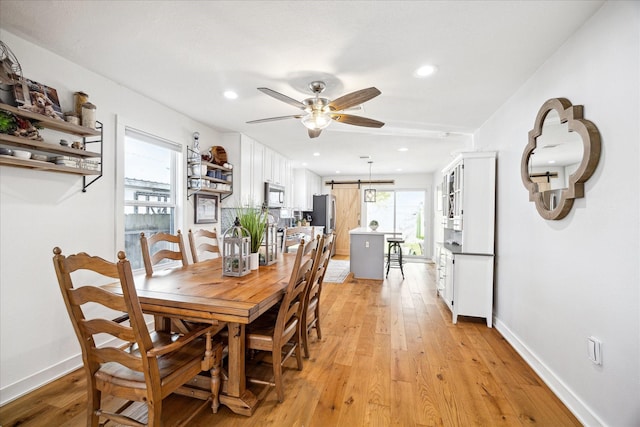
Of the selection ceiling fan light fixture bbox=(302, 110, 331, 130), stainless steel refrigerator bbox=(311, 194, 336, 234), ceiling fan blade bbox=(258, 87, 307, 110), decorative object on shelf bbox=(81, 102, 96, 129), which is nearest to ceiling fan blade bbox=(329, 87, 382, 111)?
ceiling fan light fixture bbox=(302, 110, 331, 130)

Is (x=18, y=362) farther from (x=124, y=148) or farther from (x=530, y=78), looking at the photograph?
(x=530, y=78)

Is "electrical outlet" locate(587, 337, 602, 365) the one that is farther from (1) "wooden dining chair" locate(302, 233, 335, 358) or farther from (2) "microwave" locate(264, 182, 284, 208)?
(2) "microwave" locate(264, 182, 284, 208)

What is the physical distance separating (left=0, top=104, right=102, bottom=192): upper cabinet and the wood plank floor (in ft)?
5.11

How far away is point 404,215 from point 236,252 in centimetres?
665

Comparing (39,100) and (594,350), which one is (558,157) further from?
(39,100)

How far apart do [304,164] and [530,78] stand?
4.81 m

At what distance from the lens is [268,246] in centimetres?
244

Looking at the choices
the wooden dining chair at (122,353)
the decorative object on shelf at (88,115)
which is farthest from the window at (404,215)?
the wooden dining chair at (122,353)

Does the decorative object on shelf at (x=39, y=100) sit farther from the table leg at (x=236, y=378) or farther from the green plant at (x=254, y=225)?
the table leg at (x=236, y=378)

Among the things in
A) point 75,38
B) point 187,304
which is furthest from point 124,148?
point 187,304

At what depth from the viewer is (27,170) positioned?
197 centimetres

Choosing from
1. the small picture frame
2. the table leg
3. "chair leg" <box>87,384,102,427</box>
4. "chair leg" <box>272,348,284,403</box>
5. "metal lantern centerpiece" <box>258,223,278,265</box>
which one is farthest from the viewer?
the small picture frame

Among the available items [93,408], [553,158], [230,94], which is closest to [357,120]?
[230,94]

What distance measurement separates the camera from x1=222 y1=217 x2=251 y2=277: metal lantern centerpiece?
2.00m
